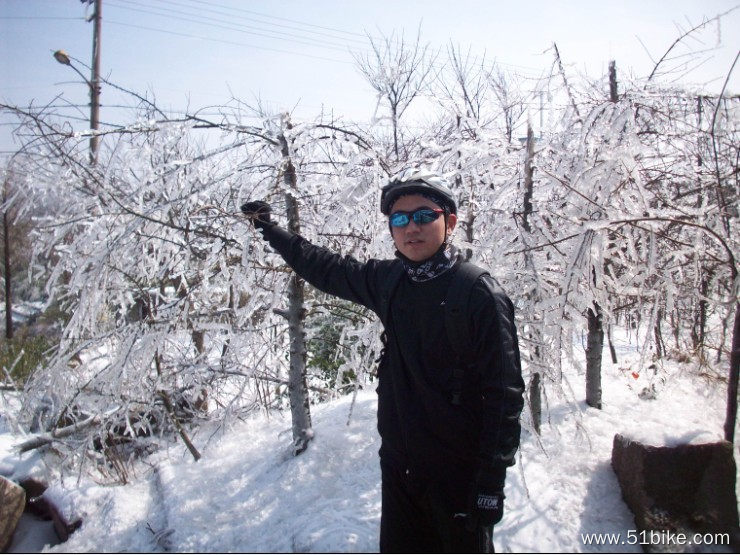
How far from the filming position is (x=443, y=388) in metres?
1.86

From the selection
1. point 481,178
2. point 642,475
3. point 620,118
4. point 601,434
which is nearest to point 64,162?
point 481,178

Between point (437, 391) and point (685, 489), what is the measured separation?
118 inches

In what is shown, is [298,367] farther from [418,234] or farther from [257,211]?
[418,234]

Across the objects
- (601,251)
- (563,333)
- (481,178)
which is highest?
(481,178)

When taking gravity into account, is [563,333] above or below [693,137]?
below

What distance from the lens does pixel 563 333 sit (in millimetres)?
2486

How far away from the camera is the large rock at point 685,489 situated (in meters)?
3.24

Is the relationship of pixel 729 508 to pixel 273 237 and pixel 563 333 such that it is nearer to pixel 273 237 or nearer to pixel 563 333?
pixel 563 333

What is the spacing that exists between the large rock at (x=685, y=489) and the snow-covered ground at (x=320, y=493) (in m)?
0.13

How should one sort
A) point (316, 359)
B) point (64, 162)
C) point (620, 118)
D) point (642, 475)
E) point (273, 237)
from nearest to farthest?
1. point (620, 118)
2. point (273, 237)
3. point (64, 162)
4. point (642, 475)
5. point (316, 359)

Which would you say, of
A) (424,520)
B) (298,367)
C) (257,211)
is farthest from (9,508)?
(424,520)

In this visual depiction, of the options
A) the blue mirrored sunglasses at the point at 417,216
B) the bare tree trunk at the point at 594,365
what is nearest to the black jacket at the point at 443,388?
the blue mirrored sunglasses at the point at 417,216

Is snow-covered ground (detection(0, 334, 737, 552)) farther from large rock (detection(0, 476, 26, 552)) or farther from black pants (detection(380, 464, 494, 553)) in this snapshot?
black pants (detection(380, 464, 494, 553))

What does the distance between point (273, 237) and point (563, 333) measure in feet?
6.46
